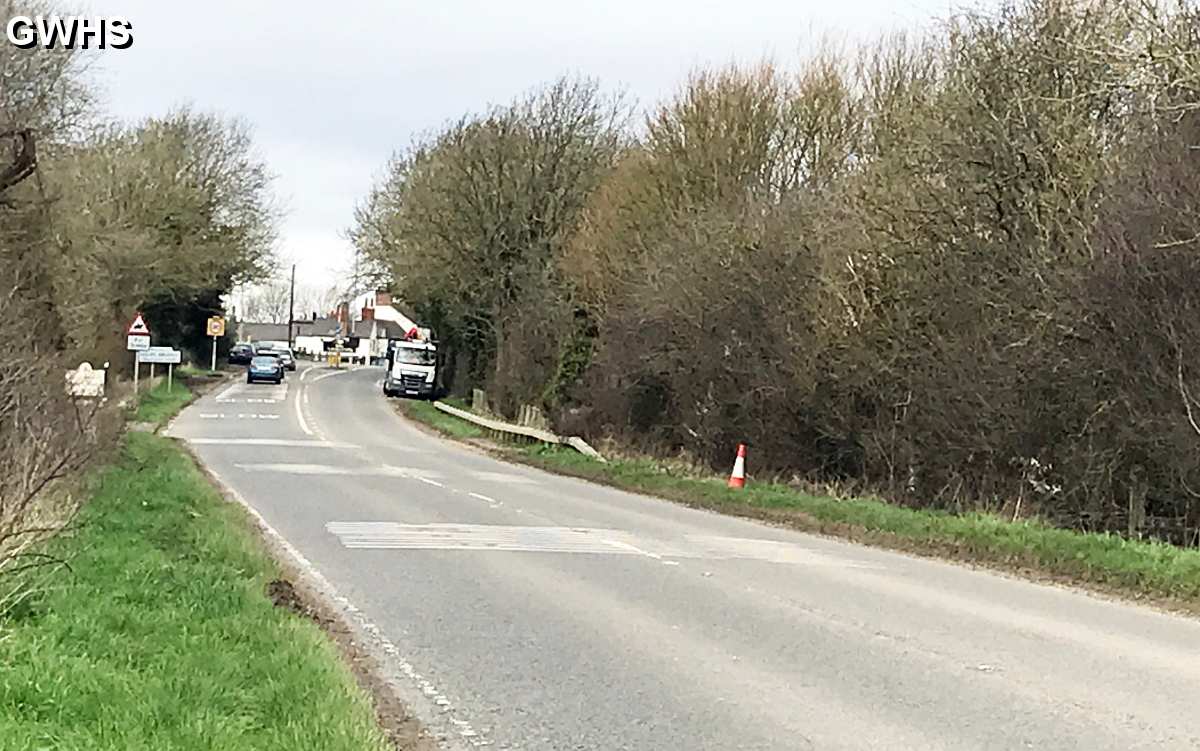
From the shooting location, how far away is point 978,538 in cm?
1708

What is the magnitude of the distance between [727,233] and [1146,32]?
36.0 ft

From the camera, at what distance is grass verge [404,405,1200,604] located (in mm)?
14164

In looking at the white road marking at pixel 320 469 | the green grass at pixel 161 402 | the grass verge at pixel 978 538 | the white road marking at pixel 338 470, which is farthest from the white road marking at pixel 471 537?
the green grass at pixel 161 402

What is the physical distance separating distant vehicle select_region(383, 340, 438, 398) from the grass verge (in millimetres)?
40176

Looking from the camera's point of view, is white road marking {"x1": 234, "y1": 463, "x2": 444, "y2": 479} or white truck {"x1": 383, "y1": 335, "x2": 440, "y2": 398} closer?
white road marking {"x1": 234, "y1": 463, "x2": 444, "y2": 479}

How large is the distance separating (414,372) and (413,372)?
46mm

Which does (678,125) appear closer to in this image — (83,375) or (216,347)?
(83,375)

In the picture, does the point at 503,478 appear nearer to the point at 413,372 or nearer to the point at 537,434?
the point at 537,434

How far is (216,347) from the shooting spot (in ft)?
270

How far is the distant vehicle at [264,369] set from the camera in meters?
72.8

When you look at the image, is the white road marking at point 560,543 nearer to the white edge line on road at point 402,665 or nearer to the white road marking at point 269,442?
the white edge line on road at point 402,665

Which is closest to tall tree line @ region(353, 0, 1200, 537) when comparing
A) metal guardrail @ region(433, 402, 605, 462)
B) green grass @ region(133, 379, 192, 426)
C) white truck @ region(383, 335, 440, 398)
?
metal guardrail @ region(433, 402, 605, 462)

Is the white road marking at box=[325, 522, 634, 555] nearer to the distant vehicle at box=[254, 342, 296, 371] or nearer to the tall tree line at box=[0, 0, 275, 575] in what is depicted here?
the tall tree line at box=[0, 0, 275, 575]

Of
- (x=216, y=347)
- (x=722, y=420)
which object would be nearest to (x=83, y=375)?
(x=722, y=420)
